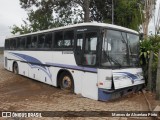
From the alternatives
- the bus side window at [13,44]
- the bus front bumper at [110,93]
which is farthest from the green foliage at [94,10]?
the bus front bumper at [110,93]

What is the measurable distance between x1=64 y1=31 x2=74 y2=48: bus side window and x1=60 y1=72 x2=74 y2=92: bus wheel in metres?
1.28

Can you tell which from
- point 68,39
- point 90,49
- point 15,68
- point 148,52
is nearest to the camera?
point 90,49

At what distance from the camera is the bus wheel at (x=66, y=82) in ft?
31.8

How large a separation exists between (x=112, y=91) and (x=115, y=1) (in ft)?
56.2

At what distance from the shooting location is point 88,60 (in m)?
8.56

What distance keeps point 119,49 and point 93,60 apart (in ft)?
3.63

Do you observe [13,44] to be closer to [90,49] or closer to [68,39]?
[68,39]

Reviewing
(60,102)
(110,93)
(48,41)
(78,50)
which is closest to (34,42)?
(48,41)

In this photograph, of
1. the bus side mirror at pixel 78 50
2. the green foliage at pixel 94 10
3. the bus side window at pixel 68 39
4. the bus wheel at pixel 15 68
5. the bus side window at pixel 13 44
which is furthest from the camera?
the green foliage at pixel 94 10

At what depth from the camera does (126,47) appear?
8.95 meters

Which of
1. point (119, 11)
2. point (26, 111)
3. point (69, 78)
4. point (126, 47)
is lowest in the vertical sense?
point (26, 111)

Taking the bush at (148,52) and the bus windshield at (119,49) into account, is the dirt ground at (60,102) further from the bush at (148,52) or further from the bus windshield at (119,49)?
the bus windshield at (119,49)

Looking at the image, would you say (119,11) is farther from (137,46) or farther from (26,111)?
(26,111)

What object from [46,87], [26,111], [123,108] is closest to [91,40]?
[123,108]
